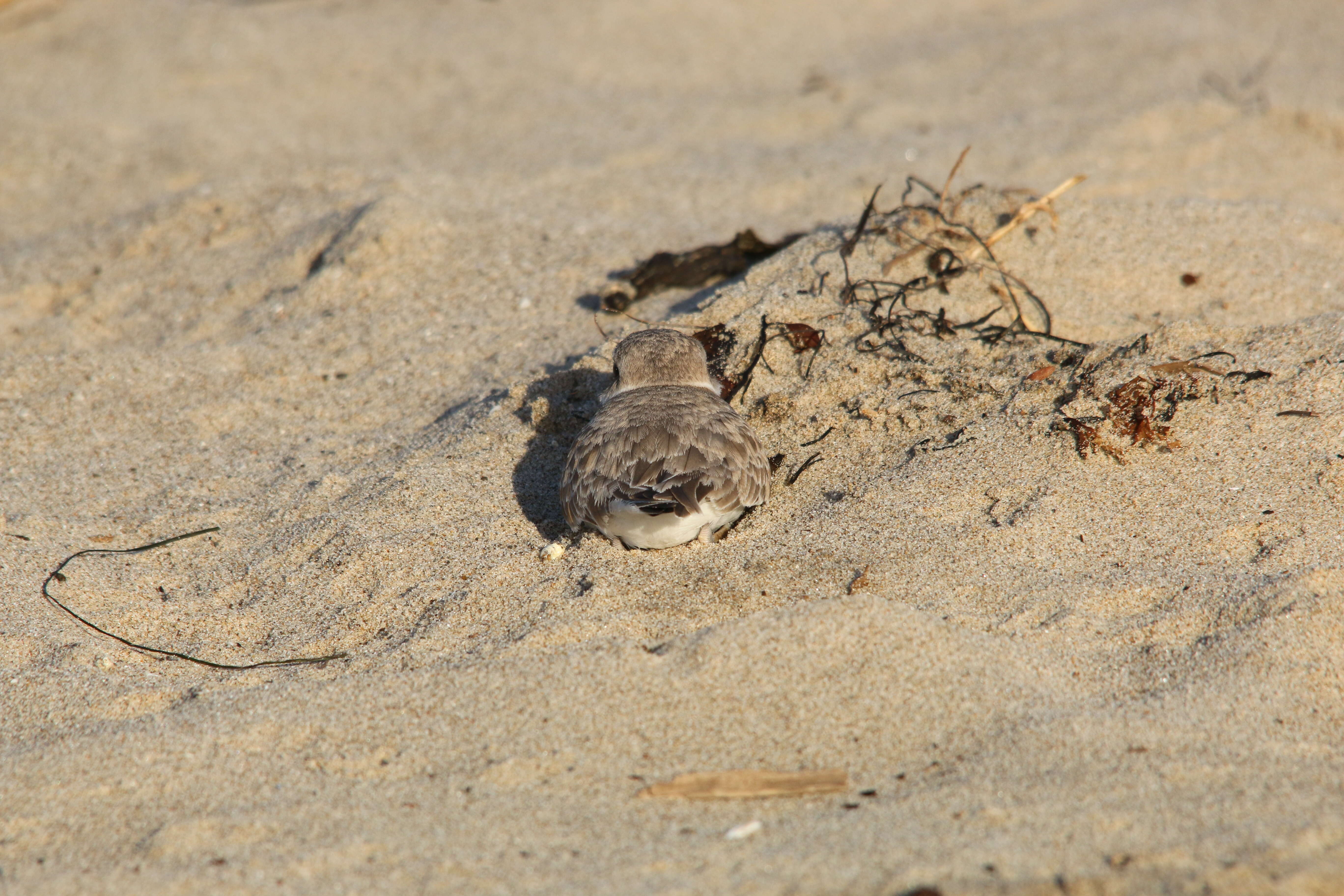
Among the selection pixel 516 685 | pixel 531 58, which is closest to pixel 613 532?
pixel 516 685

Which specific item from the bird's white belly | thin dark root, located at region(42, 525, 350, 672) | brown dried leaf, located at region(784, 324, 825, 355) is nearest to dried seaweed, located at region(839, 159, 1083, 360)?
brown dried leaf, located at region(784, 324, 825, 355)

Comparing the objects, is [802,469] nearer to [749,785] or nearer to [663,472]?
[663,472]

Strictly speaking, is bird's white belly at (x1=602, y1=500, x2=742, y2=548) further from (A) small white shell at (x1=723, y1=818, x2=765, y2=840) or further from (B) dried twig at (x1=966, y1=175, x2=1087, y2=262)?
(B) dried twig at (x1=966, y1=175, x2=1087, y2=262)

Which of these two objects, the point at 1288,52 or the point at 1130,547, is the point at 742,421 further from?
the point at 1288,52

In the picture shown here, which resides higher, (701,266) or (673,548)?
(701,266)

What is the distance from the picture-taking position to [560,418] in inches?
182

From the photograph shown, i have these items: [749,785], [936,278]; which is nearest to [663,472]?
[749,785]

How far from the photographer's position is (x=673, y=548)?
12.7 ft

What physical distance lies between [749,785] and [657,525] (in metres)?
1.16

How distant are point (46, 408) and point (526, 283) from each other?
7.56 feet

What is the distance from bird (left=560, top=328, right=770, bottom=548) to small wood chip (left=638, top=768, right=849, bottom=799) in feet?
3.39

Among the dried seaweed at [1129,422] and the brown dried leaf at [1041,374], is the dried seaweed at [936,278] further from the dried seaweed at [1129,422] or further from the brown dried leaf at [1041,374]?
the dried seaweed at [1129,422]

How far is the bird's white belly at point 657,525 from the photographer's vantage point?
3.72 m

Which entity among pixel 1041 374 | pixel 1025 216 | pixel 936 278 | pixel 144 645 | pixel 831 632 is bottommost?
pixel 144 645
